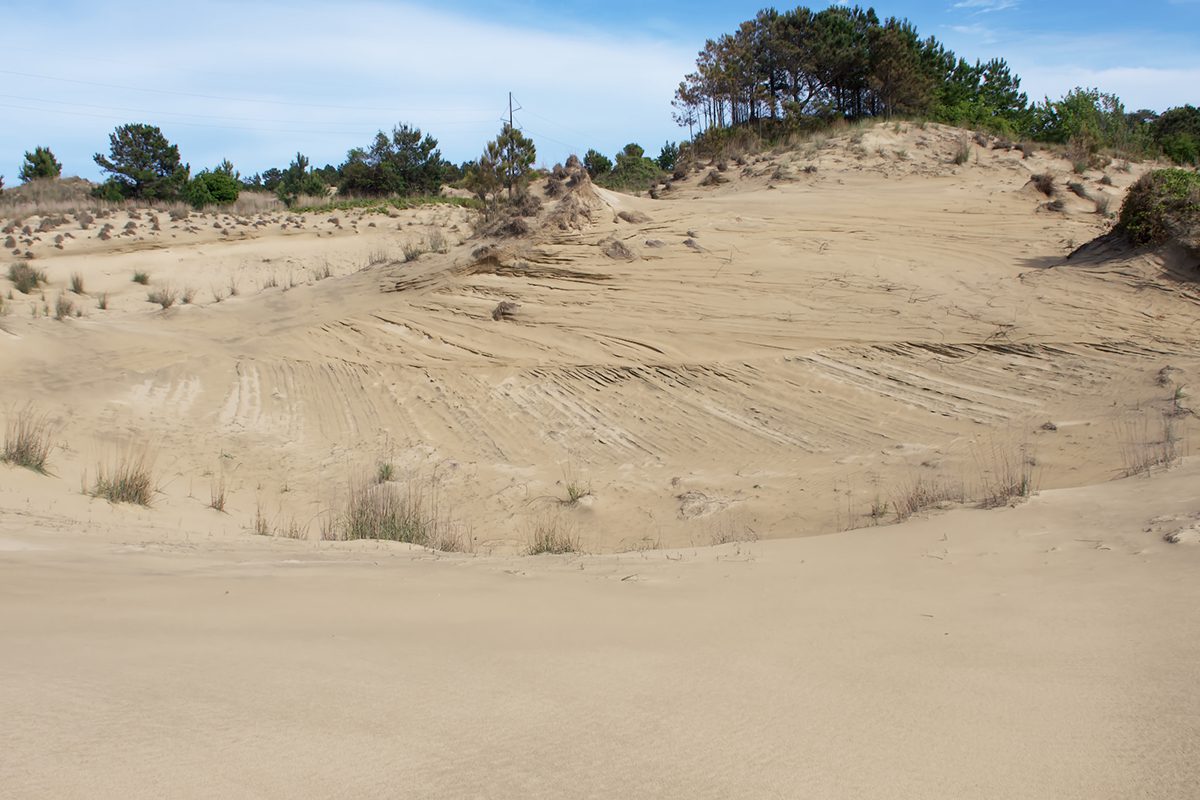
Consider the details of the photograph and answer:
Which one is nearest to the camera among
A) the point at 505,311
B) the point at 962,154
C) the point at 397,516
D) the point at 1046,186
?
the point at 397,516

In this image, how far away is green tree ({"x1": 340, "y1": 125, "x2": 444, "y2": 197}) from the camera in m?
41.3

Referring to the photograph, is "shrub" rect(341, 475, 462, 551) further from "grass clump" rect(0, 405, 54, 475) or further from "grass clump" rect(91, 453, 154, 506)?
"grass clump" rect(0, 405, 54, 475)

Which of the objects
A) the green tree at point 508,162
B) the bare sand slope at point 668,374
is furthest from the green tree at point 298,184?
the bare sand slope at point 668,374

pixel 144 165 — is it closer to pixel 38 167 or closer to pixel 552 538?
pixel 38 167

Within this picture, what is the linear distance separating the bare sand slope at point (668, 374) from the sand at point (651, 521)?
0.18ft

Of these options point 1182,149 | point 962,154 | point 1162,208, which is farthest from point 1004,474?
point 1182,149

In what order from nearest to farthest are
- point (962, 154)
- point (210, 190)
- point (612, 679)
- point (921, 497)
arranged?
point (612, 679)
point (921, 497)
point (962, 154)
point (210, 190)

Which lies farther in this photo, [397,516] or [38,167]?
[38,167]

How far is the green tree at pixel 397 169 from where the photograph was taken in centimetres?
4131

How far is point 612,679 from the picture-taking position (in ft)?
8.70

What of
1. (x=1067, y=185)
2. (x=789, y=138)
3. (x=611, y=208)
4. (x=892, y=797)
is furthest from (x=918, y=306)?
(x=789, y=138)

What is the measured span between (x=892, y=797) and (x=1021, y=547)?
321 cm

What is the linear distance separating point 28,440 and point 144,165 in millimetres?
40411

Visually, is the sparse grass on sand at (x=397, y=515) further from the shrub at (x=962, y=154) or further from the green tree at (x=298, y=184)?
the green tree at (x=298, y=184)
